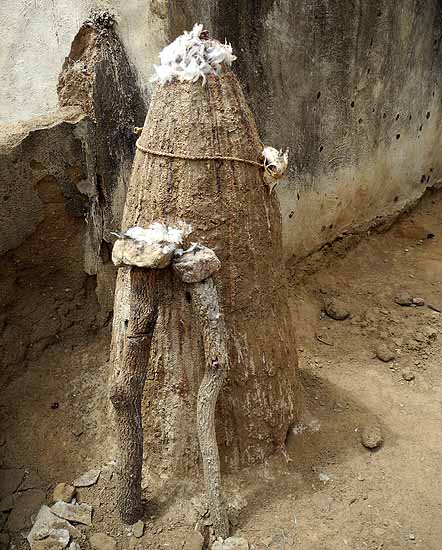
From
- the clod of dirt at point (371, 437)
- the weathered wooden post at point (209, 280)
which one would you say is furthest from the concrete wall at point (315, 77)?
the clod of dirt at point (371, 437)

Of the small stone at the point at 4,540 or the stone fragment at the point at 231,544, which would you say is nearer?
the stone fragment at the point at 231,544

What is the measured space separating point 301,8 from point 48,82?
1721mm

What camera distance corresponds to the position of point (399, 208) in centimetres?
558

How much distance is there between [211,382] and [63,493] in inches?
40.5

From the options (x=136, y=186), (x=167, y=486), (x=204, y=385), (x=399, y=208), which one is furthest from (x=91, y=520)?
(x=399, y=208)

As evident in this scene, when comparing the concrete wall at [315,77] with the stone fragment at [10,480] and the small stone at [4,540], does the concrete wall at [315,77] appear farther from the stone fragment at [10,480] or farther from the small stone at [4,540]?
the small stone at [4,540]

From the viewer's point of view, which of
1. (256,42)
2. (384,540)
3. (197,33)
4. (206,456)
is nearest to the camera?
(197,33)

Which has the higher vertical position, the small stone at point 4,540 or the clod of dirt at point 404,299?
the small stone at point 4,540

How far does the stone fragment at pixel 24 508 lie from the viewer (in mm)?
2885

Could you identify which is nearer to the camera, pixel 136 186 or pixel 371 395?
pixel 136 186

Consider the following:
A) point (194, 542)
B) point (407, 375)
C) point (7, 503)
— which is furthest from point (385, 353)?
point (7, 503)

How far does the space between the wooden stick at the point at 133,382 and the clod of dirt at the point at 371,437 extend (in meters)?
1.27

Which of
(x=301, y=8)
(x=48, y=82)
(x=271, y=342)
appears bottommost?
(x=271, y=342)

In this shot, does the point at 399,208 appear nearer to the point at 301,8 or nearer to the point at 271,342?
the point at 301,8
